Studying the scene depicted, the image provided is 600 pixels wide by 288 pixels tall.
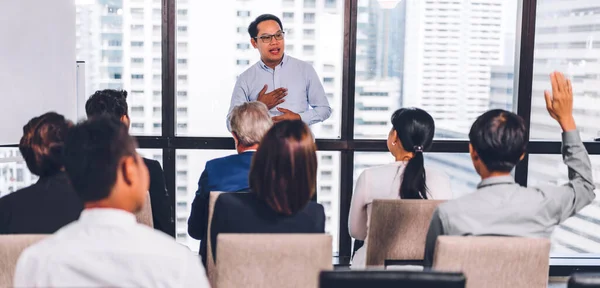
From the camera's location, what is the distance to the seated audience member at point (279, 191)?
2.21 metres

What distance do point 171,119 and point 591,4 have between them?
324 centimetres

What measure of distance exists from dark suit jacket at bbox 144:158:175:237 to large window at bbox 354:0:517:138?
6.99ft

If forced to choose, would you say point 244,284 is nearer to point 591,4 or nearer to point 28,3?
point 28,3

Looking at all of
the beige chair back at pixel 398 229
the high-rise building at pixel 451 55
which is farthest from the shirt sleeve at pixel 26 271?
the high-rise building at pixel 451 55

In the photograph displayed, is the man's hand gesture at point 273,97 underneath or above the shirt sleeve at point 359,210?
above

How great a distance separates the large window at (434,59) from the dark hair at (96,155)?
3.48 meters

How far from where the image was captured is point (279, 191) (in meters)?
2.20

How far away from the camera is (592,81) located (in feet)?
16.1

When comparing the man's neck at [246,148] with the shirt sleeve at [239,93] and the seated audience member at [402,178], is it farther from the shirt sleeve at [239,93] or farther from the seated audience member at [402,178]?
the shirt sleeve at [239,93]

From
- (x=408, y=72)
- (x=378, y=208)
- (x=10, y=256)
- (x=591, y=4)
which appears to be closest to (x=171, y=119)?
(x=408, y=72)

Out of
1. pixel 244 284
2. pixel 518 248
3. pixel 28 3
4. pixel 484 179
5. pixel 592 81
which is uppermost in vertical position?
pixel 28 3

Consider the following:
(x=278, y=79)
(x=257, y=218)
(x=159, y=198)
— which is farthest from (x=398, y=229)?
(x=278, y=79)

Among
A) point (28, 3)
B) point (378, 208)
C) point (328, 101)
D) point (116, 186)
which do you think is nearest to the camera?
point (116, 186)

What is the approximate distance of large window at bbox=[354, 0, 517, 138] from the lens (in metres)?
4.87
